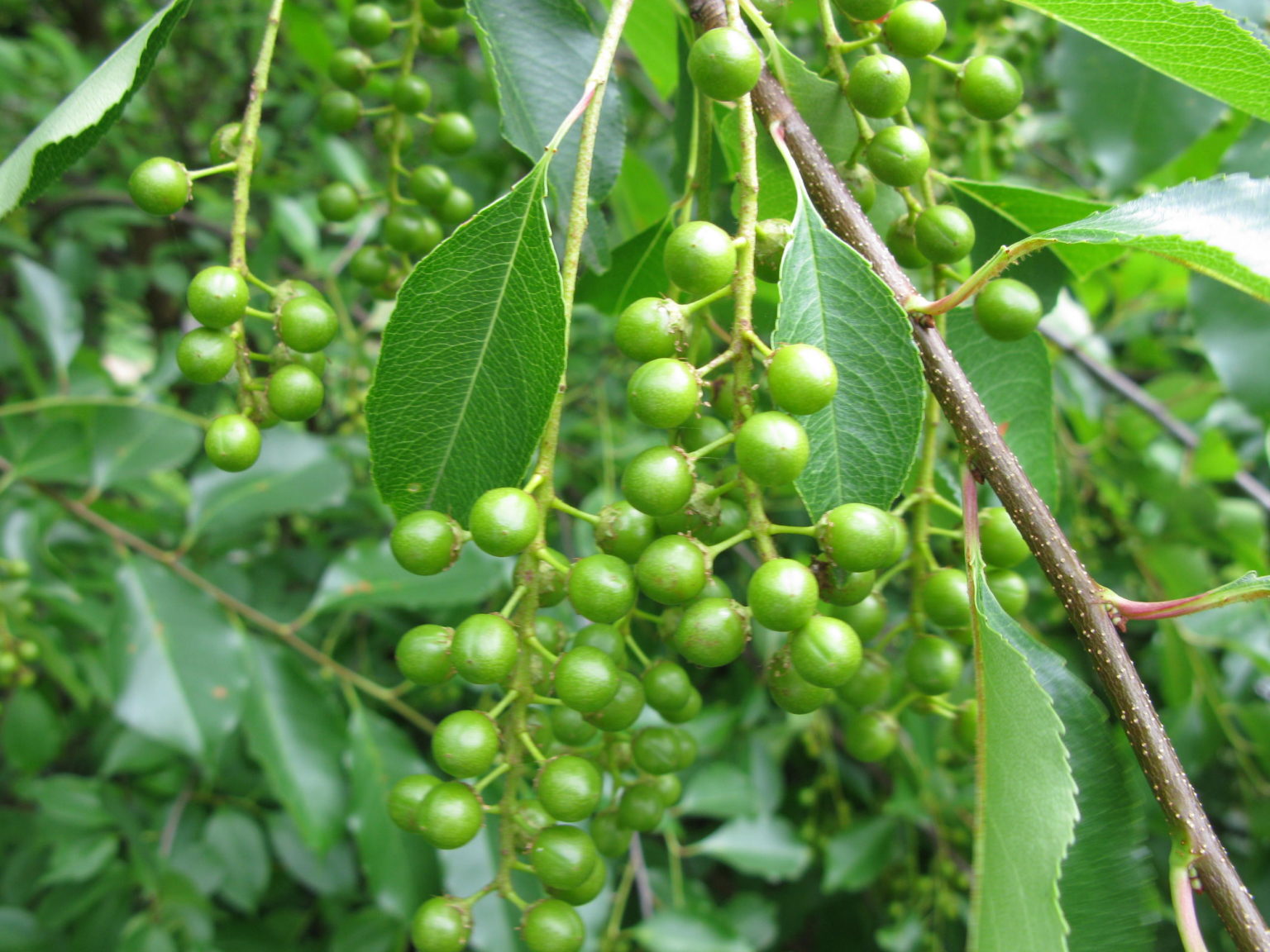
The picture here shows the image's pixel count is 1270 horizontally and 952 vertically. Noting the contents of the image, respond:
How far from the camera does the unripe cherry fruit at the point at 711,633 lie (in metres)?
0.80

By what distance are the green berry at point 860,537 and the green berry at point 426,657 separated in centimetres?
37

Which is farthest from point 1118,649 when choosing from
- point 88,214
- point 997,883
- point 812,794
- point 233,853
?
point 88,214

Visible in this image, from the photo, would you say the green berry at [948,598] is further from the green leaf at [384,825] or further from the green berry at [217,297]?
the green leaf at [384,825]

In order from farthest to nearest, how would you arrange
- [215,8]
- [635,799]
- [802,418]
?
[215,8], [635,799], [802,418]

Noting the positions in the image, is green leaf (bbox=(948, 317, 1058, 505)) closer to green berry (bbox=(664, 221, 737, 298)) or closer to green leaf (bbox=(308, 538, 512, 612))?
green berry (bbox=(664, 221, 737, 298))

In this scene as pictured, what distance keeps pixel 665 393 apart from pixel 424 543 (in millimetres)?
265

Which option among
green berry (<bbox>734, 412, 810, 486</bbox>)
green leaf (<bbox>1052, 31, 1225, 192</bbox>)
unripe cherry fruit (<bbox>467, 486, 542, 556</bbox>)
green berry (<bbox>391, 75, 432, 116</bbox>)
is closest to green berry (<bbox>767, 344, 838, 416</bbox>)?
green berry (<bbox>734, 412, 810, 486</bbox>)

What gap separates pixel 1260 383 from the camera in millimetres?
1493

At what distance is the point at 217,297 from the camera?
0.87m

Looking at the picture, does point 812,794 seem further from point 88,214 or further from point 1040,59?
point 88,214

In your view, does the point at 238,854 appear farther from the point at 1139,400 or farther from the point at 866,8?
the point at 1139,400

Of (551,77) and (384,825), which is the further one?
(384,825)

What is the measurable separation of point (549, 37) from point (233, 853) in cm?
206

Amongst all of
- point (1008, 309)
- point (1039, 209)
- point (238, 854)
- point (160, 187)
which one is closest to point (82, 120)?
point (160, 187)
